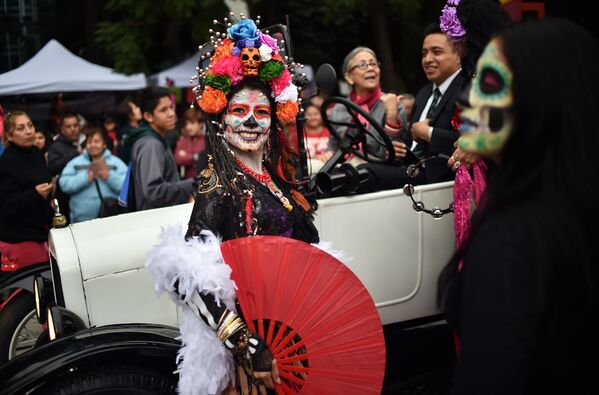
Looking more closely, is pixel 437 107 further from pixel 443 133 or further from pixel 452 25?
pixel 452 25

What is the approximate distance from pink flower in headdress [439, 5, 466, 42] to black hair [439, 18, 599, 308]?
6.18ft

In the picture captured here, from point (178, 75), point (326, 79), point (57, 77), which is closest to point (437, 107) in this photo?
point (326, 79)

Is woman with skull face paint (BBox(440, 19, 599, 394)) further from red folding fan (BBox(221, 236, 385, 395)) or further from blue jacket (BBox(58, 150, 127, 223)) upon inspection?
blue jacket (BBox(58, 150, 127, 223))

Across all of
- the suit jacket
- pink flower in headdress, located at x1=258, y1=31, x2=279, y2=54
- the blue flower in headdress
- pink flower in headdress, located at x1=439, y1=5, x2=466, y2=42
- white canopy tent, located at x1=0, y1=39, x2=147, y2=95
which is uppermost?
white canopy tent, located at x1=0, y1=39, x2=147, y2=95

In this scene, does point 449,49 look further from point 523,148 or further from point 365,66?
point 523,148

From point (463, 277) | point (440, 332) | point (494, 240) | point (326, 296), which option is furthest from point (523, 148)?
point (440, 332)

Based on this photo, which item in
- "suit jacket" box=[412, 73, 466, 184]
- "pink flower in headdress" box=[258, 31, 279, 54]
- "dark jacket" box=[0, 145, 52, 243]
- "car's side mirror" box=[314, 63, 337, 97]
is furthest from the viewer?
"dark jacket" box=[0, 145, 52, 243]

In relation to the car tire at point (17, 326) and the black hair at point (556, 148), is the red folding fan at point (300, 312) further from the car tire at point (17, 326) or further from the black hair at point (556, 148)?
the car tire at point (17, 326)

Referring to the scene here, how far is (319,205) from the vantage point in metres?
3.54

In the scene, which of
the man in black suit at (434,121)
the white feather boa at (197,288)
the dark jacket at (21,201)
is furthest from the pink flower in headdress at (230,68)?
the dark jacket at (21,201)

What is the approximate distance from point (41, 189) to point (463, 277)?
14.9 feet

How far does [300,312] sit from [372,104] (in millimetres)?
2575

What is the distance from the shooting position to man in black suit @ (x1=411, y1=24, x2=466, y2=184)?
3.80 meters

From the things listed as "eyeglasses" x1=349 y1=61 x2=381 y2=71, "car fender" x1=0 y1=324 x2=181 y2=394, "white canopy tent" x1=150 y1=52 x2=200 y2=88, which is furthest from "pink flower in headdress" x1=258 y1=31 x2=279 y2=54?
"white canopy tent" x1=150 y1=52 x2=200 y2=88
